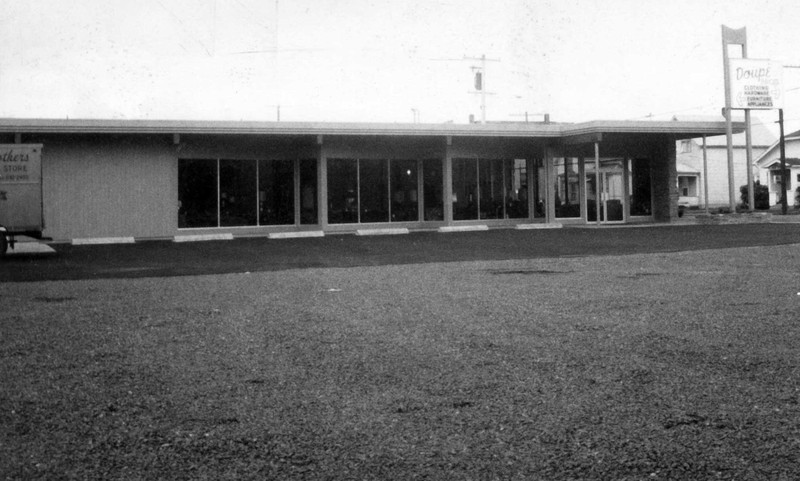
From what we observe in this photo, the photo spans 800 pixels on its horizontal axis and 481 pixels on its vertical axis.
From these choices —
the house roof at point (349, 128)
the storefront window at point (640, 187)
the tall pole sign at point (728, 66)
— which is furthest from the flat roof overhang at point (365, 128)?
the storefront window at point (640, 187)

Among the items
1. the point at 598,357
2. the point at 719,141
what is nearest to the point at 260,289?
the point at 598,357

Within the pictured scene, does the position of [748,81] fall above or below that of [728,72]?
below

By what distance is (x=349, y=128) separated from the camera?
28516mm

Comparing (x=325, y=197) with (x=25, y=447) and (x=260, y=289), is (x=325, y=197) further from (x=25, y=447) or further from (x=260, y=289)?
(x=25, y=447)

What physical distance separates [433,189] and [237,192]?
7.82 metres

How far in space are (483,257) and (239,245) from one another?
864cm

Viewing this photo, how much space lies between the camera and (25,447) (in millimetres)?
4414

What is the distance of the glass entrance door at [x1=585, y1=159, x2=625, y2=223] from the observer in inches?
1340

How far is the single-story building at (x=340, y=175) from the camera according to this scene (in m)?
27.2

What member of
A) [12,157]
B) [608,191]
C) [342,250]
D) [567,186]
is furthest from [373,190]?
[12,157]

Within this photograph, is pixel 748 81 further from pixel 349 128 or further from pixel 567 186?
pixel 349 128

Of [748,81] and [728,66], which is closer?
Result: [728,66]

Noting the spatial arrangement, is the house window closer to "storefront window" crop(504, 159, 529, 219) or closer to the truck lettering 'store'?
"storefront window" crop(504, 159, 529, 219)

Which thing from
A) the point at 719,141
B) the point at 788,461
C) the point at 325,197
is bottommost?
the point at 788,461
